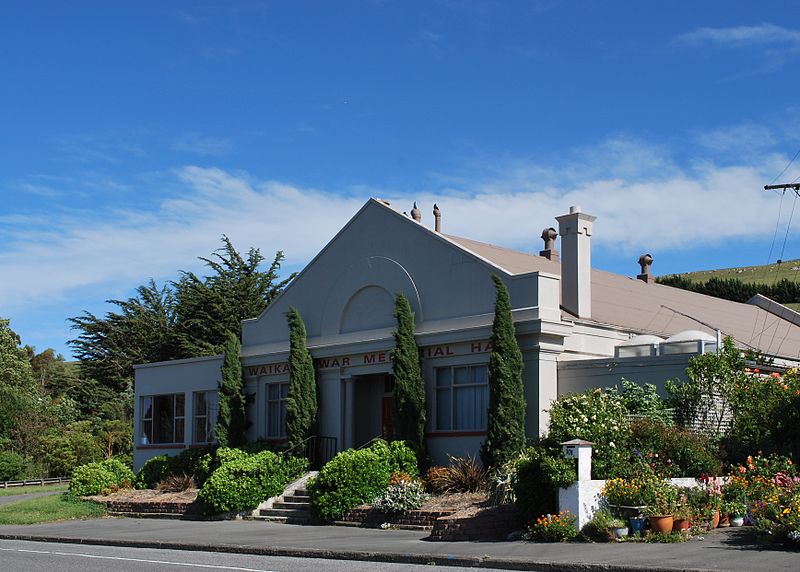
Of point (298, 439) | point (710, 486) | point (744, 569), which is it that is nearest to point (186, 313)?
point (298, 439)

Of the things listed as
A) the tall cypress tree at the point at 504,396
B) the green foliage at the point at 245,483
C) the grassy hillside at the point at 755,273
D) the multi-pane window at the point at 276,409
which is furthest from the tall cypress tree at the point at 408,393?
the grassy hillside at the point at 755,273

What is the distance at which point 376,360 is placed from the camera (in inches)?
1044

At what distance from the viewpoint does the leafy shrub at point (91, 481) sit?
30.7 m

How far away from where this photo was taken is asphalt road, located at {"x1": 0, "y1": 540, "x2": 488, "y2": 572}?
14.6 meters

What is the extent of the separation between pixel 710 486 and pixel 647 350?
6.46m

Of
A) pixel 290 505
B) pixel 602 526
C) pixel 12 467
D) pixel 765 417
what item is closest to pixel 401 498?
pixel 290 505

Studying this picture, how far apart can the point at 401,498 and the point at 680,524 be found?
699cm

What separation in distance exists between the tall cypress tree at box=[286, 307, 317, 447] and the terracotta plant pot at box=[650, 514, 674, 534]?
43.6 ft

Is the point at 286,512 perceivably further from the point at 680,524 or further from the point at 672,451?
the point at 680,524

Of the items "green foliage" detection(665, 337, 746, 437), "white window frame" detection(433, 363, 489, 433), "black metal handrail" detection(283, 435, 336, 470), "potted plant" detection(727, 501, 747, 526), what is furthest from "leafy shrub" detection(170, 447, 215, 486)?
"potted plant" detection(727, 501, 747, 526)

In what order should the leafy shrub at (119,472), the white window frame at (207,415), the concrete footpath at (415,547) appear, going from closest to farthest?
the concrete footpath at (415,547) → the leafy shrub at (119,472) → the white window frame at (207,415)

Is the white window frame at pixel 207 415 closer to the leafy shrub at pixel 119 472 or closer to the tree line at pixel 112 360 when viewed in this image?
the leafy shrub at pixel 119 472

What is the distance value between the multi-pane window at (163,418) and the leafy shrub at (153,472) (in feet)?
6.21

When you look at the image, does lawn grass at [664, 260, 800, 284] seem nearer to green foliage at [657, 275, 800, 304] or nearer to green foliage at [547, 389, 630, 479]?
green foliage at [657, 275, 800, 304]
